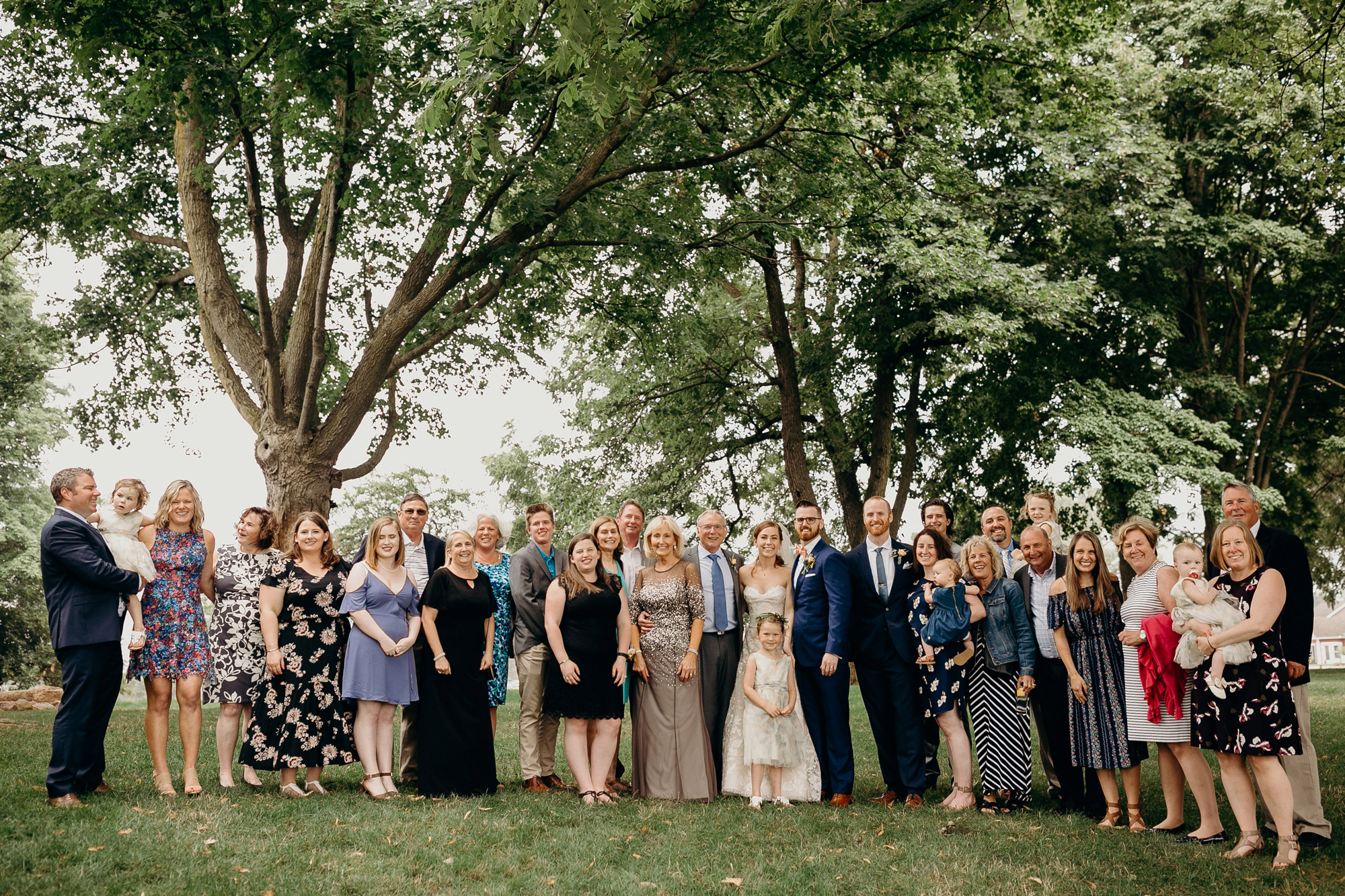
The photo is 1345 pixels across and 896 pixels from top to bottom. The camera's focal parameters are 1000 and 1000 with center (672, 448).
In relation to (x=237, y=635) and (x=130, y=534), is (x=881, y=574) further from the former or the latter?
(x=130, y=534)

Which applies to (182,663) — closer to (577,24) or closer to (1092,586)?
(577,24)

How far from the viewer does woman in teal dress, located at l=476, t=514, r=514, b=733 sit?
26.8 ft

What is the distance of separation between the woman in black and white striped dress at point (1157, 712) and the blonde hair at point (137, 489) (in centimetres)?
678

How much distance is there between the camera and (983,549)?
7.65 meters

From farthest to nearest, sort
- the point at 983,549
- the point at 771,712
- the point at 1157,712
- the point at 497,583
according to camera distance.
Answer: the point at 497,583
the point at 983,549
the point at 771,712
the point at 1157,712

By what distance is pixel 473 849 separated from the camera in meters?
5.79

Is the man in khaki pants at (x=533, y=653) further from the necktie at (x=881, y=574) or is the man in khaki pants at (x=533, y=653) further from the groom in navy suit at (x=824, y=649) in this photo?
the necktie at (x=881, y=574)

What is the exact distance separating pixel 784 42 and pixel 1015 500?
461 inches

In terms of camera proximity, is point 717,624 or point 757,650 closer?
point 757,650

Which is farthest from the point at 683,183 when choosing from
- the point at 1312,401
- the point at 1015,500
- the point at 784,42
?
the point at 1312,401

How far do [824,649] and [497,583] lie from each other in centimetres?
271

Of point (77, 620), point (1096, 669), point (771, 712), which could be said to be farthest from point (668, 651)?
point (77, 620)

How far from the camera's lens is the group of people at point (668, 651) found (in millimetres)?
6422

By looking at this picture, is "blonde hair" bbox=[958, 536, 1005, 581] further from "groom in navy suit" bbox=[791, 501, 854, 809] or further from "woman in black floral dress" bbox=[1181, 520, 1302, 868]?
"woman in black floral dress" bbox=[1181, 520, 1302, 868]
